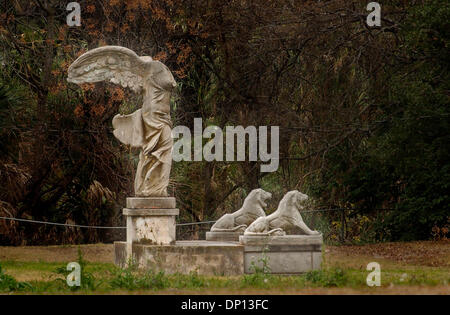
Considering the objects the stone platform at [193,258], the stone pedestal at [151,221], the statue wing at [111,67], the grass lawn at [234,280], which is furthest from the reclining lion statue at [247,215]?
the statue wing at [111,67]

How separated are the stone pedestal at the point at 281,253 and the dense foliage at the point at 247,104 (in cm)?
637

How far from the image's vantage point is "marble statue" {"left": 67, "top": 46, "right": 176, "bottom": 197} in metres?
14.6

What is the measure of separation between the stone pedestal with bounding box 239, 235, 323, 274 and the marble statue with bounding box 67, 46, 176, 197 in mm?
1846

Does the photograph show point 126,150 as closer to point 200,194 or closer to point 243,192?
point 200,194

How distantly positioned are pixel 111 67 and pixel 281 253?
4.40m

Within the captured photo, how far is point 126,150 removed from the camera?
23984 millimetres

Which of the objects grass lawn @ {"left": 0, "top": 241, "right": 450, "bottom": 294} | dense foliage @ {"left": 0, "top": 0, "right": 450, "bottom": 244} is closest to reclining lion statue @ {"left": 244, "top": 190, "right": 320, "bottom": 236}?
grass lawn @ {"left": 0, "top": 241, "right": 450, "bottom": 294}

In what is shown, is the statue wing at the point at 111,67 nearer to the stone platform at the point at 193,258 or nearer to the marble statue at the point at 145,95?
the marble statue at the point at 145,95

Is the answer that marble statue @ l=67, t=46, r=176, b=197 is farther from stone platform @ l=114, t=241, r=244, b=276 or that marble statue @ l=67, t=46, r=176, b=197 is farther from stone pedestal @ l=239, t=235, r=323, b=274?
stone pedestal @ l=239, t=235, r=323, b=274

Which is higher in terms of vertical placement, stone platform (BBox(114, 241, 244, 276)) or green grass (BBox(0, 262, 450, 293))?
stone platform (BBox(114, 241, 244, 276))

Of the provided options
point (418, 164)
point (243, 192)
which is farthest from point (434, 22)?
point (243, 192)

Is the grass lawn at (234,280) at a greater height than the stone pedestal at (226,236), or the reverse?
the stone pedestal at (226,236)

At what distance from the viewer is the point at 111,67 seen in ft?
48.1

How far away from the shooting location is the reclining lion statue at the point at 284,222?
1425cm
